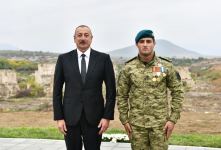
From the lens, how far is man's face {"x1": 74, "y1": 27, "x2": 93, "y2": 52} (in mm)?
3941

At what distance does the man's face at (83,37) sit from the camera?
3941 millimetres

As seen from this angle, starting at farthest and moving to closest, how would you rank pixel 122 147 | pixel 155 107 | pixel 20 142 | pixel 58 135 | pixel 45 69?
pixel 45 69 → pixel 58 135 → pixel 20 142 → pixel 122 147 → pixel 155 107

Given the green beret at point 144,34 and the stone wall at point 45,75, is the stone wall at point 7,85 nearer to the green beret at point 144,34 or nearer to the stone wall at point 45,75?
the stone wall at point 45,75

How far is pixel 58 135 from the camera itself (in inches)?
308

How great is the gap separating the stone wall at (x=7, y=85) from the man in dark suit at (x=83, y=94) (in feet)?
75.8

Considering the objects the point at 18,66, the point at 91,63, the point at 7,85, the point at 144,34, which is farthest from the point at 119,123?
the point at 18,66

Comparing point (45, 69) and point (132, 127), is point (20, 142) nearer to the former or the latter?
point (132, 127)

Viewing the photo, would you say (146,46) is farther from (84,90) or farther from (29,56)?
(29,56)

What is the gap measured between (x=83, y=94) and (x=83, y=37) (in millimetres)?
560

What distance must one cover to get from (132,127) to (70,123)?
620 mm

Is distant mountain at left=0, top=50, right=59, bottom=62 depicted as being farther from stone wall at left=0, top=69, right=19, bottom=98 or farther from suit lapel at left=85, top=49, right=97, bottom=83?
suit lapel at left=85, top=49, right=97, bottom=83

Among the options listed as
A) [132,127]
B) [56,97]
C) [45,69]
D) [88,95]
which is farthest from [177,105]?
[45,69]

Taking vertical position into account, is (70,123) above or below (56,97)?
below

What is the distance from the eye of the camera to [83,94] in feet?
13.2
